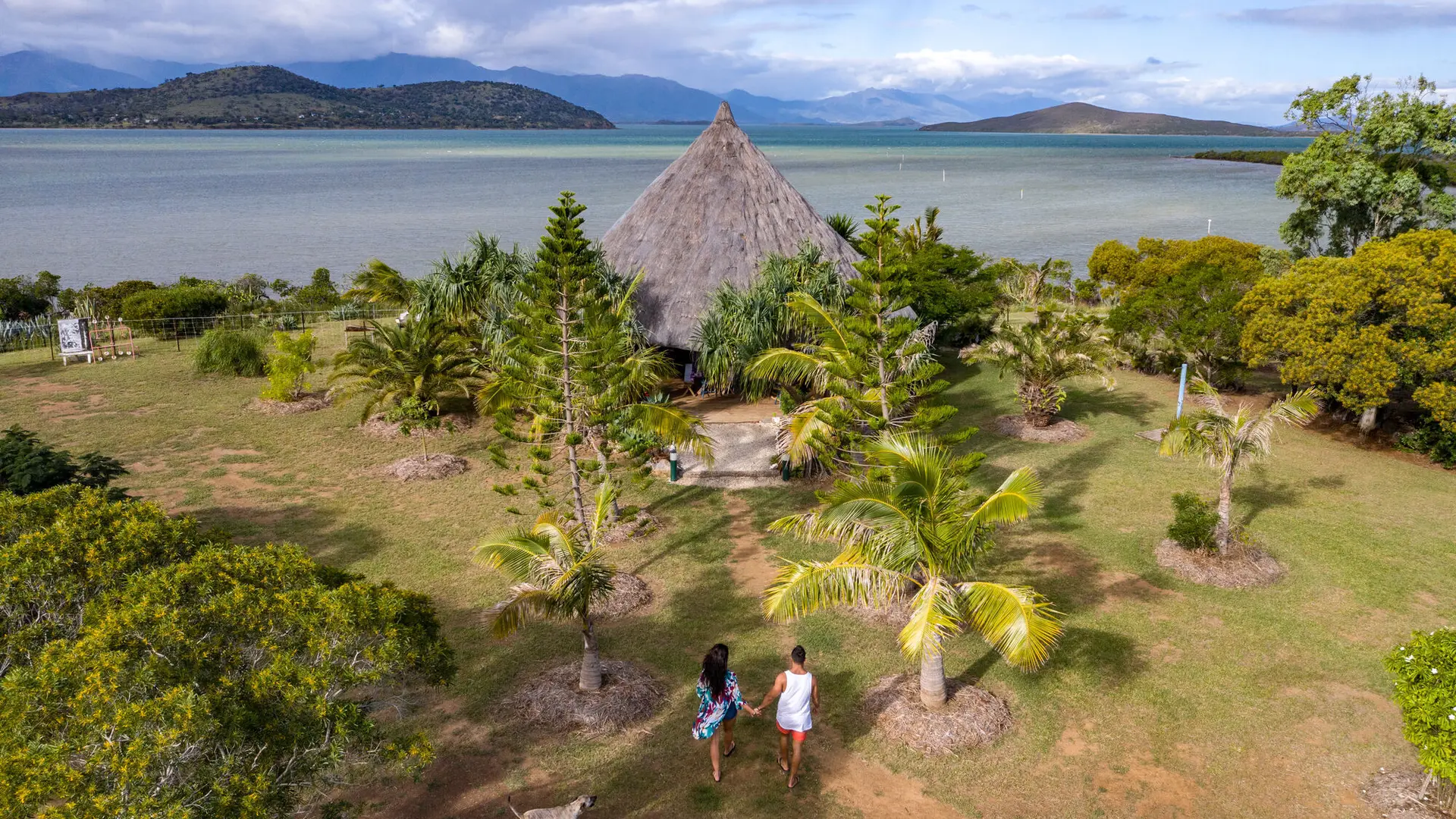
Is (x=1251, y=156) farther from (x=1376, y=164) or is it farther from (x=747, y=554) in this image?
(x=747, y=554)

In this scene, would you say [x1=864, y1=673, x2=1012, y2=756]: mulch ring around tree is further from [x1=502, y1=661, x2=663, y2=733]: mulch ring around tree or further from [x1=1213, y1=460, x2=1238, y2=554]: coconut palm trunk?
[x1=1213, y1=460, x2=1238, y2=554]: coconut palm trunk

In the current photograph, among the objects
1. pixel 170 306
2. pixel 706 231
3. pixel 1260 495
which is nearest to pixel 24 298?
pixel 170 306

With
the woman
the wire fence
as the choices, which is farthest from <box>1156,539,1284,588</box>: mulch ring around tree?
the wire fence

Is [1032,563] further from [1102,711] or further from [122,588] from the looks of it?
[122,588]

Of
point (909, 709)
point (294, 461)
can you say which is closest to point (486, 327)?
point (294, 461)

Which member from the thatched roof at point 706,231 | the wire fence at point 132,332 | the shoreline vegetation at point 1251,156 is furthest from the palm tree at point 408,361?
the shoreline vegetation at point 1251,156

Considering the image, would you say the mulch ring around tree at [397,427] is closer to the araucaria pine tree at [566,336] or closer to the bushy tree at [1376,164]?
the araucaria pine tree at [566,336]
